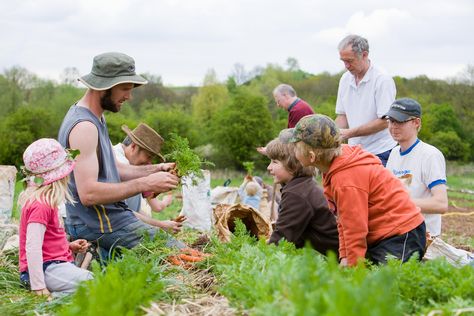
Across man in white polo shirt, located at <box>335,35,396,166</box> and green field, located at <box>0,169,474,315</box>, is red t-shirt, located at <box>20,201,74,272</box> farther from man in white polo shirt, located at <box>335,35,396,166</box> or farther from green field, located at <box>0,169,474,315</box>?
man in white polo shirt, located at <box>335,35,396,166</box>

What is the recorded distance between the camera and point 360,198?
452 centimetres

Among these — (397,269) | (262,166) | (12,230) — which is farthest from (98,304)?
(262,166)

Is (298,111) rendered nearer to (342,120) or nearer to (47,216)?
(342,120)

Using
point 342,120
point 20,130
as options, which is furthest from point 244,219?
point 20,130

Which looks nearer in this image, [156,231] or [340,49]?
[156,231]

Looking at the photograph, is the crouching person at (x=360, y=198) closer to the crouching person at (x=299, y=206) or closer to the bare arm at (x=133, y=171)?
the crouching person at (x=299, y=206)

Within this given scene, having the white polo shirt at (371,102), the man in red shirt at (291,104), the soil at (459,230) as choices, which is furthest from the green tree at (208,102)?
the white polo shirt at (371,102)

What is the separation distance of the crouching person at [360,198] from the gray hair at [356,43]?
263 cm

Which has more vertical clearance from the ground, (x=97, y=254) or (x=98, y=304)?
(x=98, y=304)

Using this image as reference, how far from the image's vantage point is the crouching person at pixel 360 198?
453 cm

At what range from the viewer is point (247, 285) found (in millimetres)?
2850

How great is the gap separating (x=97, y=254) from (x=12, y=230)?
2.16 meters

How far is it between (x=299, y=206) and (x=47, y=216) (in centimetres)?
207

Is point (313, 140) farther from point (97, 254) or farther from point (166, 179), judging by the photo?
point (97, 254)
